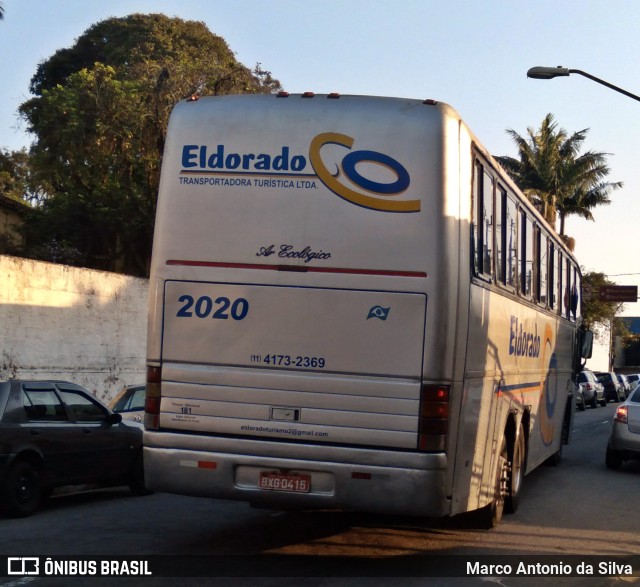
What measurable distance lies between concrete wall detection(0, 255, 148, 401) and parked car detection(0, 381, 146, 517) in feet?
25.6

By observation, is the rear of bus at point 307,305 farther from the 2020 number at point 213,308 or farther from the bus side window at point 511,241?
the bus side window at point 511,241

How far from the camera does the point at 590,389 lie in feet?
140

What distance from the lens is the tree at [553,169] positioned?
51.8 meters

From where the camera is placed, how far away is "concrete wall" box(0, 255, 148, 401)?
20109mm

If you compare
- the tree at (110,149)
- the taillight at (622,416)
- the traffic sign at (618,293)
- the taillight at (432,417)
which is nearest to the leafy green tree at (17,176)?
the tree at (110,149)

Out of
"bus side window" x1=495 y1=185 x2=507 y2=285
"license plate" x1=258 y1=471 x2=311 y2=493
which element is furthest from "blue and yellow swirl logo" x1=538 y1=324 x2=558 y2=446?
"license plate" x1=258 y1=471 x2=311 y2=493

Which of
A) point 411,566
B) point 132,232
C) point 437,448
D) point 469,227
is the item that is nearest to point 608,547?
point 411,566

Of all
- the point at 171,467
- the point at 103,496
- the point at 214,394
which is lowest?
the point at 103,496

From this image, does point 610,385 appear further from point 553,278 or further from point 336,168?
point 336,168

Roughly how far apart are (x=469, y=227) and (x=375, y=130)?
1136mm

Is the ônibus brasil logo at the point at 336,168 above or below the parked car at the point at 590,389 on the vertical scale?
above

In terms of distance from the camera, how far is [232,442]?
8.05m

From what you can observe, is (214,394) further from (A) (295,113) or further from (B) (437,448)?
(A) (295,113)

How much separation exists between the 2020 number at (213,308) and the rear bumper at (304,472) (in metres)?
1.01
